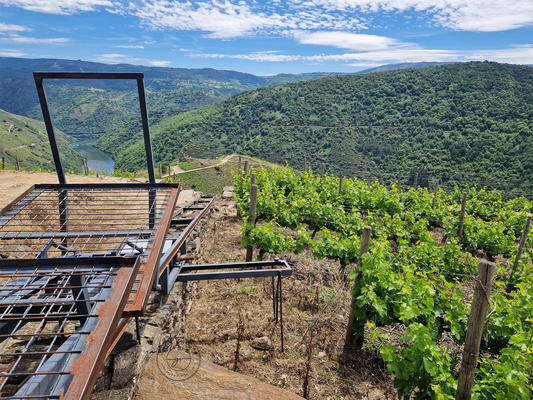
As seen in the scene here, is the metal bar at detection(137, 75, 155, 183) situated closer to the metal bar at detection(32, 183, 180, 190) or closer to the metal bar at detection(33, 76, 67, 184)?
the metal bar at detection(32, 183, 180, 190)

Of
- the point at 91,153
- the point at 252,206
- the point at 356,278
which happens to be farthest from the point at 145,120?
the point at 91,153

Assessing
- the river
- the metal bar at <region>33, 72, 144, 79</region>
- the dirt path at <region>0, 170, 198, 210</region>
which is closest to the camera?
the metal bar at <region>33, 72, 144, 79</region>

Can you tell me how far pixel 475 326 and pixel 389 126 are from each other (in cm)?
6819

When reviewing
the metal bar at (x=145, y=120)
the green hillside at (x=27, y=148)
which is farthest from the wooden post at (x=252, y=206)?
the green hillside at (x=27, y=148)

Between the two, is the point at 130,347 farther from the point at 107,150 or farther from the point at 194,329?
the point at 107,150

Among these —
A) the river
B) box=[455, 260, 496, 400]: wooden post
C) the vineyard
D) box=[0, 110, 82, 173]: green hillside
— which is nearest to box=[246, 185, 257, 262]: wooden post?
the vineyard

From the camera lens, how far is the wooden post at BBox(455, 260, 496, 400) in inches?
111

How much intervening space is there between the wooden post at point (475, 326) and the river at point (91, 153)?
3517 inches

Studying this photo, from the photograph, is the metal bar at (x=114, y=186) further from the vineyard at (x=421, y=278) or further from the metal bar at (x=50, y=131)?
the vineyard at (x=421, y=278)

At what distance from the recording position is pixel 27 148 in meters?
72.1

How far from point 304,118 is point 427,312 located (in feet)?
248

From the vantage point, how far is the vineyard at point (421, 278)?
3277 mm

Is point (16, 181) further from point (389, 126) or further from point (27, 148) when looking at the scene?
point (27, 148)

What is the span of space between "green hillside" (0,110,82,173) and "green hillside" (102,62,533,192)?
41.3 ft
